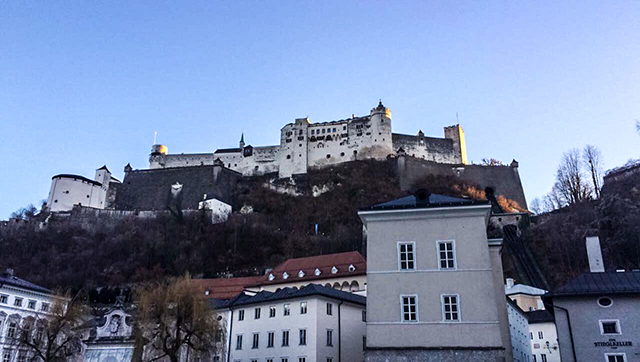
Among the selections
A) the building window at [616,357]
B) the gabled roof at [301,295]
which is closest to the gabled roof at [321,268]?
the gabled roof at [301,295]

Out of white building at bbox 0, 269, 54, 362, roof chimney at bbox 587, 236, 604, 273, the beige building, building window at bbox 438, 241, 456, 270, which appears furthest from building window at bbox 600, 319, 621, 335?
white building at bbox 0, 269, 54, 362

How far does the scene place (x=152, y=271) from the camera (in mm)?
66000

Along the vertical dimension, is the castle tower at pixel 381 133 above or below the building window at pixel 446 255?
above

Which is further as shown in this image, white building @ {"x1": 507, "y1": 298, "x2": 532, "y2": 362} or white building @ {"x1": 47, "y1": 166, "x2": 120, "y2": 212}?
white building @ {"x1": 47, "y1": 166, "x2": 120, "y2": 212}

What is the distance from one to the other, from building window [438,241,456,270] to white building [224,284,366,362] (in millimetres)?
11508

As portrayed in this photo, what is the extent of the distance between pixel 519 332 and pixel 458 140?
6057cm

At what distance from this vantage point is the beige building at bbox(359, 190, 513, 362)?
22078 mm

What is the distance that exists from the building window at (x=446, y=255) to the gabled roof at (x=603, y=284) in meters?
4.77

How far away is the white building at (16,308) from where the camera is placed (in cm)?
4041

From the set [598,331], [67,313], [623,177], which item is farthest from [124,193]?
[598,331]

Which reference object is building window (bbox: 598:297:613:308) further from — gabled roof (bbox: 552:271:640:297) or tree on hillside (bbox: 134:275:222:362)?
tree on hillside (bbox: 134:275:222:362)

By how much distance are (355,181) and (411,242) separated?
60877mm

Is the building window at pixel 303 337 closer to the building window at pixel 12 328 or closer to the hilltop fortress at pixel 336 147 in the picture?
the building window at pixel 12 328

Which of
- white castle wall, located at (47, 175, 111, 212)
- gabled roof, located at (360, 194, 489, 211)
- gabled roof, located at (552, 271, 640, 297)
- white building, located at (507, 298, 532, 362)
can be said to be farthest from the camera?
white castle wall, located at (47, 175, 111, 212)
